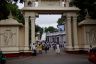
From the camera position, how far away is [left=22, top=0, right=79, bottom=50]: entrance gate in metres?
31.4

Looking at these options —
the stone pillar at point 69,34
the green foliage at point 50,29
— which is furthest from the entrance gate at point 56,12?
the green foliage at point 50,29

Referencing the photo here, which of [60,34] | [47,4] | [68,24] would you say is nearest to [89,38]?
[68,24]

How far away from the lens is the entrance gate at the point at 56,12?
31422 millimetres

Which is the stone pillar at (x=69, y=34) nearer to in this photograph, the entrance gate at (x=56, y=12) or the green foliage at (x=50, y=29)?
the entrance gate at (x=56, y=12)

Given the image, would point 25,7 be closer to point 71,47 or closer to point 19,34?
point 19,34

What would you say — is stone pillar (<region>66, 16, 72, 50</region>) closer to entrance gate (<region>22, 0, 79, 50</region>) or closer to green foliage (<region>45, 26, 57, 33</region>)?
entrance gate (<region>22, 0, 79, 50</region>)

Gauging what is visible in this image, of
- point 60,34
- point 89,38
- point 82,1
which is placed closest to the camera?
point 82,1

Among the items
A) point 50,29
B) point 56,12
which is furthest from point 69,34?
point 50,29

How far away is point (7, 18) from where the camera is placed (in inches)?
1266

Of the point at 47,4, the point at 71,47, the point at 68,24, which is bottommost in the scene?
the point at 71,47

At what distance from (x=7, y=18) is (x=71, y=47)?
25.0ft

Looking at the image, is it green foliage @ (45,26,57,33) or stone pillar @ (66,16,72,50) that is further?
green foliage @ (45,26,57,33)

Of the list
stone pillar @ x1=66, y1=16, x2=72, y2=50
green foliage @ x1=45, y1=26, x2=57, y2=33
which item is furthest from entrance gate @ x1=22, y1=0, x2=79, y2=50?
green foliage @ x1=45, y1=26, x2=57, y2=33

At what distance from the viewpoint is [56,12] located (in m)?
32.3
